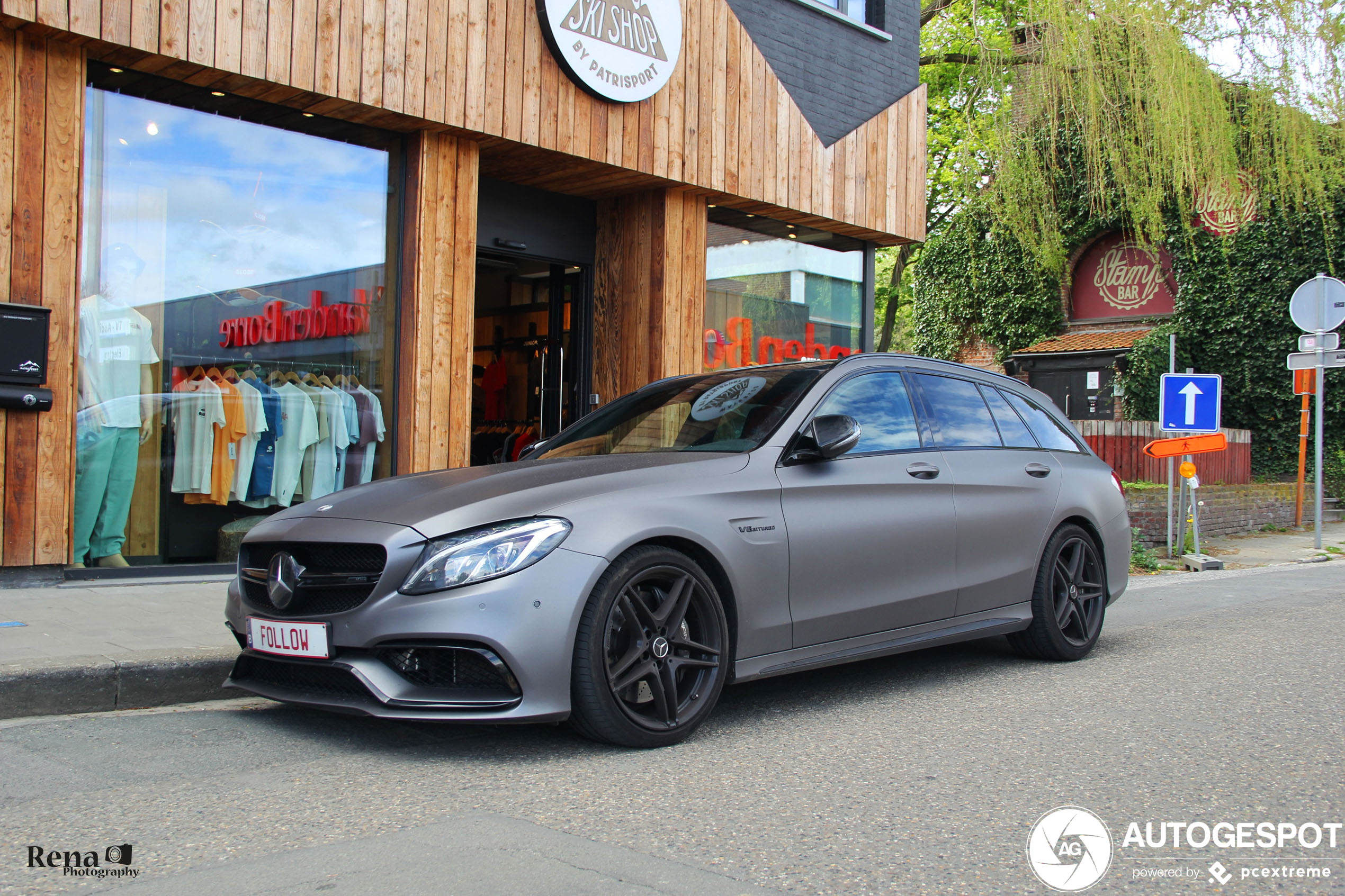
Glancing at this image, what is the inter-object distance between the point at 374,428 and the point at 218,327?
1396 mm

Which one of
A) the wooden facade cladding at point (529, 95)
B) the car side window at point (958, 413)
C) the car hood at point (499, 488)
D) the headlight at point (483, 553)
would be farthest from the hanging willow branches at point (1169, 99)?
the headlight at point (483, 553)

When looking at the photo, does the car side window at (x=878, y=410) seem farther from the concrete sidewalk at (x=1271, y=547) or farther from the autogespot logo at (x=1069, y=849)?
the concrete sidewalk at (x=1271, y=547)

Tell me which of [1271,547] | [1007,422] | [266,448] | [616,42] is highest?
[616,42]

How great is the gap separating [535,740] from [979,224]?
75.9ft

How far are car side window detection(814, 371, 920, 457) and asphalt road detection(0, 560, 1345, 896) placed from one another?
3.76ft

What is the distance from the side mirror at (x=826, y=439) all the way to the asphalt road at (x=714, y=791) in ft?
3.51

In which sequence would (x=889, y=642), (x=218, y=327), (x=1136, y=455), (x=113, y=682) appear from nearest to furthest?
(x=113, y=682)
(x=889, y=642)
(x=218, y=327)
(x=1136, y=455)

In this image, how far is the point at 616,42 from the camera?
9.52 m

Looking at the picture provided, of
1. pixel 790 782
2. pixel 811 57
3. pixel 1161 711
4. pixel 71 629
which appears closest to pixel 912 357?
pixel 1161 711

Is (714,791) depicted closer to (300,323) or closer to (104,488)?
(104,488)

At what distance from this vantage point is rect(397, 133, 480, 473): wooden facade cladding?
8594 mm

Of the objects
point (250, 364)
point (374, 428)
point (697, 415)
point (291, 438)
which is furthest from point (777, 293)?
point (697, 415)

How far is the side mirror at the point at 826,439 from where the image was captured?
14.4 feet

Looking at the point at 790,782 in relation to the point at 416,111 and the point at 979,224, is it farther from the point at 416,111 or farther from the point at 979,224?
the point at 979,224
